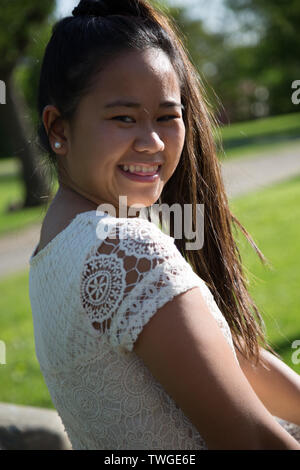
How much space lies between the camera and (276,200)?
10.6 metres

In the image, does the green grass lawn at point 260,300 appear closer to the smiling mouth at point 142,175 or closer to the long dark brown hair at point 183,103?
the long dark brown hair at point 183,103

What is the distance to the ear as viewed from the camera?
149cm

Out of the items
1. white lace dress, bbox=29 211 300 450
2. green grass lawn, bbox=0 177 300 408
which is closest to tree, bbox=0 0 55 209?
green grass lawn, bbox=0 177 300 408

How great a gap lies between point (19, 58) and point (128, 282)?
42.3 feet

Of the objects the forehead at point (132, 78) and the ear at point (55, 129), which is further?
the ear at point (55, 129)

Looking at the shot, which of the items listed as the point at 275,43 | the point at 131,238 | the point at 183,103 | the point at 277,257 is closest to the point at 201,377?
the point at 131,238

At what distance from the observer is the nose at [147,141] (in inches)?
55.0

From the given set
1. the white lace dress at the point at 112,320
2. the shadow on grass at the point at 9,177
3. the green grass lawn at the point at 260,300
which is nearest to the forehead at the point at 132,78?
the white lace dress at the point at 112,320

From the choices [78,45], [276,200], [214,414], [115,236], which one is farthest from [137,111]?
[276,200]

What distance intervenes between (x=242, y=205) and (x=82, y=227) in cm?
966

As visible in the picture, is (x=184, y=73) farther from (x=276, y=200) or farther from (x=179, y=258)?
(x=276, y=200)

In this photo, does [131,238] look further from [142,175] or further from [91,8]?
[91,8]

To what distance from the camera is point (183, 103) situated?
1.67 m

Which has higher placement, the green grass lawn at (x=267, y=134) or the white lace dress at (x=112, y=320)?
the white lace dress at (x=112, y=320)
